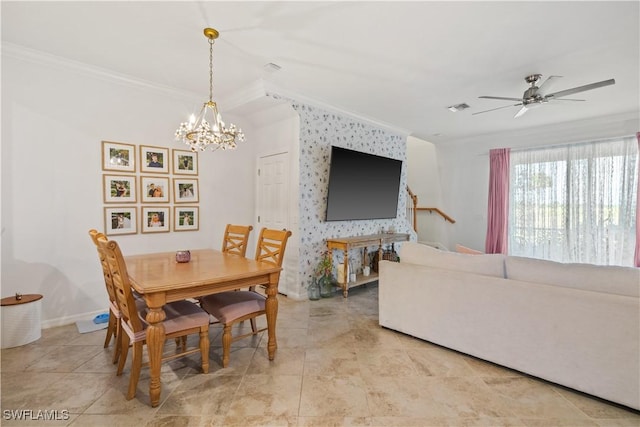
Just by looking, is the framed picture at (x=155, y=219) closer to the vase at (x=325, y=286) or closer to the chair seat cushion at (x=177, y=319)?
the chair seat cushion at (x=177, y=319)

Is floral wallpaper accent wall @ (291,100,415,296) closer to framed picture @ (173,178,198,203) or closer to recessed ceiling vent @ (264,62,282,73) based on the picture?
recessed ceiling vent @ (264,62,282,73)

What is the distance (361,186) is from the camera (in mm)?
4605

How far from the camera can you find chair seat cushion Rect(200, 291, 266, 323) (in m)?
2.28

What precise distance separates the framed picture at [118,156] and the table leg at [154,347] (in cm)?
223

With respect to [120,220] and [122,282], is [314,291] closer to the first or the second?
[120,220]

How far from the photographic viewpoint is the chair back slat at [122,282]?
176 centimetres

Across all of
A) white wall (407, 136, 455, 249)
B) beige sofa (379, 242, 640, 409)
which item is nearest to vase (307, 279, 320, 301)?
beige sofa (379, 242, 640, 409)

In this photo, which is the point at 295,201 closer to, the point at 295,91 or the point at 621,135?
the point at 295,91

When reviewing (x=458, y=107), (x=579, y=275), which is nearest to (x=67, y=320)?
(x=579, y=275)

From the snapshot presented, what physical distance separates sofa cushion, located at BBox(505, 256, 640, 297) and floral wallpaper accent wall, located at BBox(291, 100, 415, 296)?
7.80 ft

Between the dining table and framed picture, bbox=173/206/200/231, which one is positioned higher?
framed picture, bbox=173/206/200/231

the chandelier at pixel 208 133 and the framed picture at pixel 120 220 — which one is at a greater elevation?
the chandelier at pixel 208 133

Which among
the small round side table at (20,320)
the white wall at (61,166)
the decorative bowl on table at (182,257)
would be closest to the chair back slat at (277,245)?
the decorative bowl on table at (182,257)

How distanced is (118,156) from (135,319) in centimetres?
223
